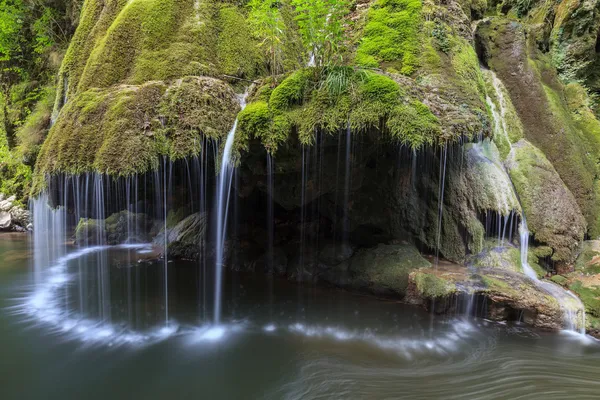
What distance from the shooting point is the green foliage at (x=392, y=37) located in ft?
20.6

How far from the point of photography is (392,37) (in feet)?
21.5

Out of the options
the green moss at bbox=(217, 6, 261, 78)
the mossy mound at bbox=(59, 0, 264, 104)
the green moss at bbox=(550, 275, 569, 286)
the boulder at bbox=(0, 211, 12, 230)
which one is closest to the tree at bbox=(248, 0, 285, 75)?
the green moss at bbox=(217, 6, 261, 78)

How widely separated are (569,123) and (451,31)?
5.27 m

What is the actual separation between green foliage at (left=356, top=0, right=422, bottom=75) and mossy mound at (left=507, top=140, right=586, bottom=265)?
4.17 m

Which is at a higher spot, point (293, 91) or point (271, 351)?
point (293, 91)

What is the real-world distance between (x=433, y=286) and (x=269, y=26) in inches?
237

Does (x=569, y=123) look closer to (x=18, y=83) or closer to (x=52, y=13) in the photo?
(x=52, y=13)

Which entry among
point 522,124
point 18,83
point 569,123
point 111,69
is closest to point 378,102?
point 111,69

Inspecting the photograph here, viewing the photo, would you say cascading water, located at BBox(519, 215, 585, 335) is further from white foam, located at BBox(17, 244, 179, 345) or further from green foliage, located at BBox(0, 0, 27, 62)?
green foliage, located at BBox(0, 0, 27, 62)

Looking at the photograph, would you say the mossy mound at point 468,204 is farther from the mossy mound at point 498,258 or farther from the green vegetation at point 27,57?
the green vegetation at point 27,57

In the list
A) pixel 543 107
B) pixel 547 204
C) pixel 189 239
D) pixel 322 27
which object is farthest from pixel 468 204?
pixel 189 239

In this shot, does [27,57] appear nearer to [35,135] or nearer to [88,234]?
[35,135]

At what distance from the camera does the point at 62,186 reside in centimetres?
594

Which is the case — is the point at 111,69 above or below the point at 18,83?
below
